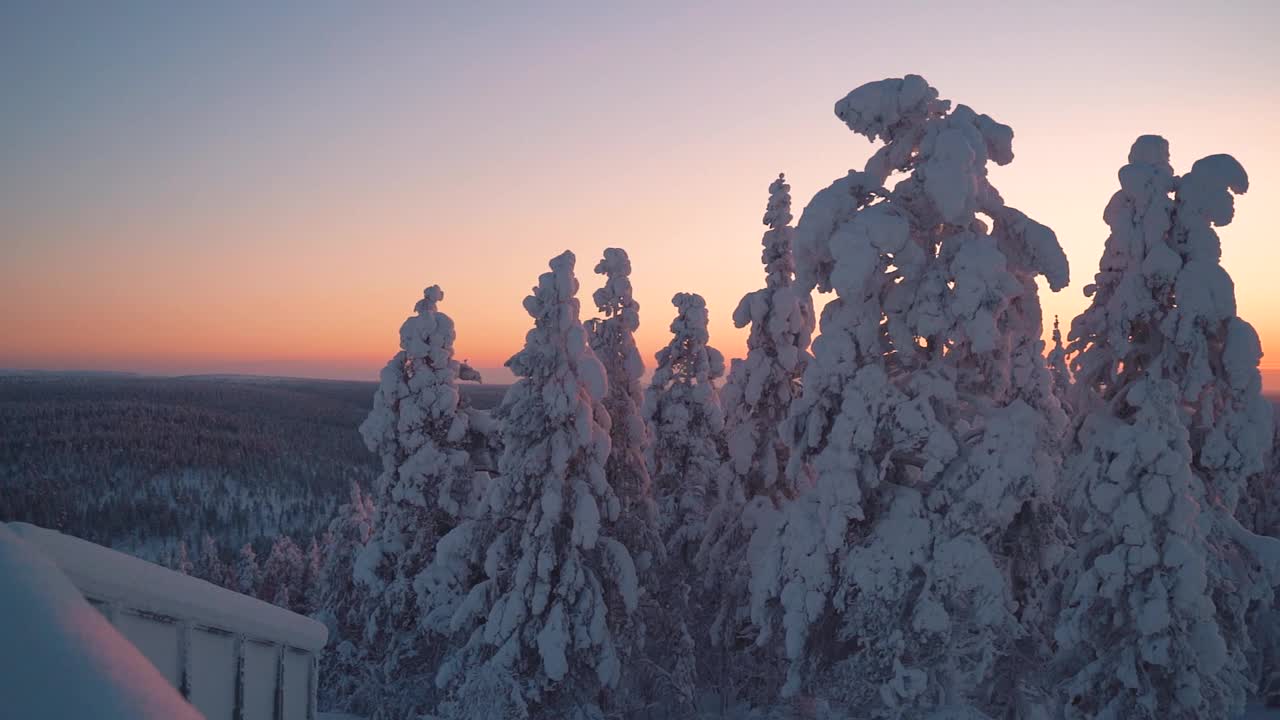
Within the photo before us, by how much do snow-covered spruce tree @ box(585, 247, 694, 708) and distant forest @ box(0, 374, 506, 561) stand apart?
79373 millimetres

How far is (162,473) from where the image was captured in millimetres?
136125

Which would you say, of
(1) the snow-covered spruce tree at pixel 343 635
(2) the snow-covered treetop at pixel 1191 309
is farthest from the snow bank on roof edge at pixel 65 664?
(1) the snow-covered spruce tree at pixel 343 635

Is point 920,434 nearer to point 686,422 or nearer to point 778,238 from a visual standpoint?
point 778,238

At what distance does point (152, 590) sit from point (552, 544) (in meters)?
14.1

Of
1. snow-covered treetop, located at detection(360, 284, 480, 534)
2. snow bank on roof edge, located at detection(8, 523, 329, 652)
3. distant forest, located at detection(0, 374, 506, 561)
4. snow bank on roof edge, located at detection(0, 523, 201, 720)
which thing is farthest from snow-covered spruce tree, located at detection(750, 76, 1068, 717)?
distant forest, located at detection(0, 374, 506, 561)

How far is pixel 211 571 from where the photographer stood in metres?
53.8

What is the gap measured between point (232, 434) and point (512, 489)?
171 metres

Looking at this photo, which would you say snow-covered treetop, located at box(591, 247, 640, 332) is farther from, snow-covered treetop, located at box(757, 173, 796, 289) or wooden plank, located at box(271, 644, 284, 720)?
wooden plank, located at box(271, 644, 284, 720)

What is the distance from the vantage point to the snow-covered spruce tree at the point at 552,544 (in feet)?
62.3

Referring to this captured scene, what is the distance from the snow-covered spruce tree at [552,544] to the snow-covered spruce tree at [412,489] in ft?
14.4

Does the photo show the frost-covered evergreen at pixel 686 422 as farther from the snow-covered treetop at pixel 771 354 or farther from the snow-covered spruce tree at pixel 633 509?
the snow-covered spruce tree at pixel 633 509

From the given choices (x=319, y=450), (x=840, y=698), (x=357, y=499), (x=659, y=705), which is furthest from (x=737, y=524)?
(x=319, y=450)

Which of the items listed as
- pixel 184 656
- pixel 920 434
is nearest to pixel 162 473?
pixel 920 434

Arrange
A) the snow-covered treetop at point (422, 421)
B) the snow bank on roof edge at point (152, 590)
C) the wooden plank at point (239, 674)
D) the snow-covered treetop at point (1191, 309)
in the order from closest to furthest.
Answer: the snow bank on roof edge at point (152, 590) < the wooden plank at point (239, 674) < the snow-covered treetop at point (1191, 309) < the snow-covered treetop at point (422, 421)
